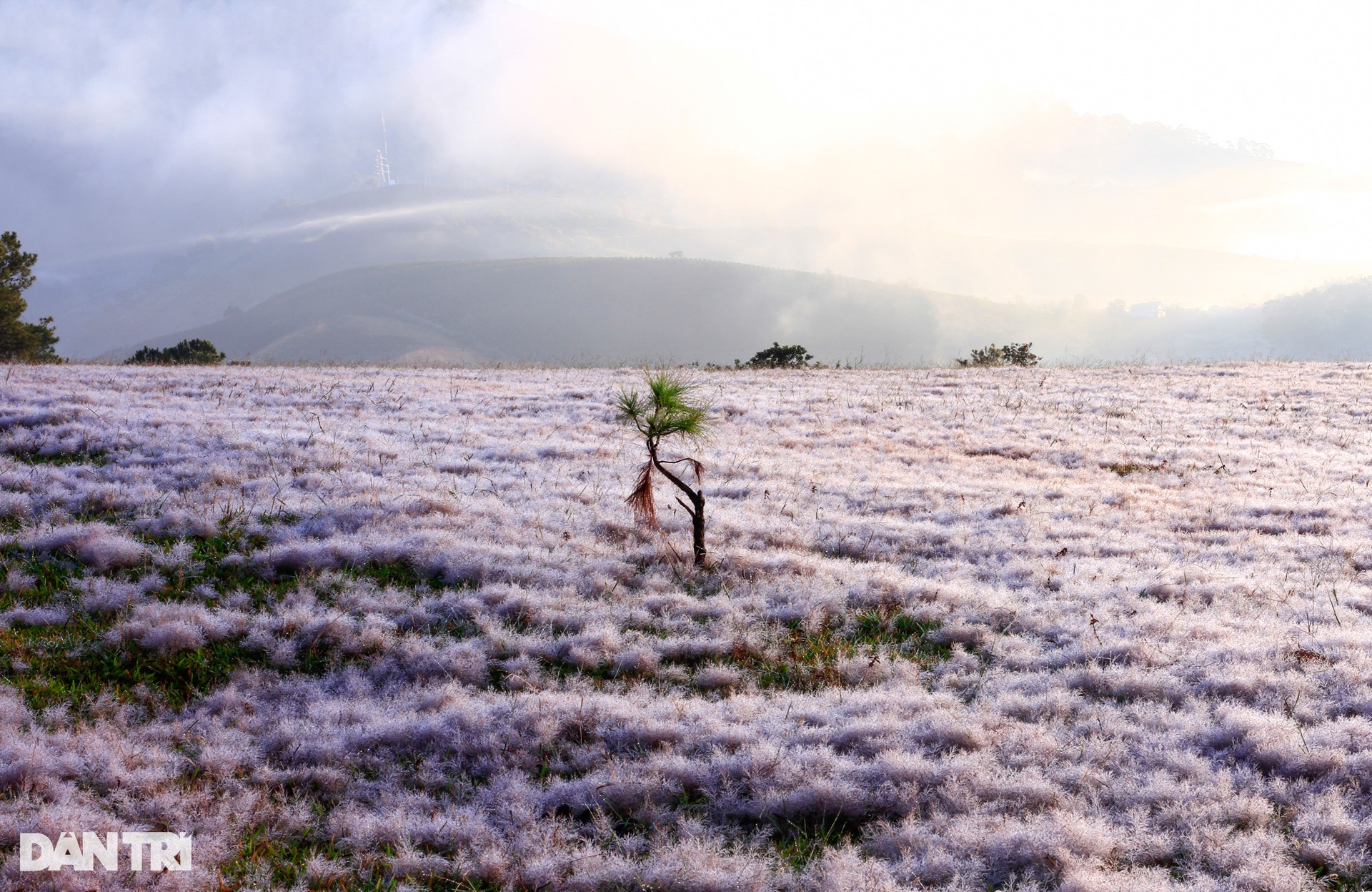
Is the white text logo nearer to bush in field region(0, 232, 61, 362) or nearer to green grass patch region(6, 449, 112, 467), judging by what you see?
green grass patch region(6, 449, 112, 467)

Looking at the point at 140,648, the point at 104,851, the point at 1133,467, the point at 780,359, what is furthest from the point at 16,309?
the point at 1133,467

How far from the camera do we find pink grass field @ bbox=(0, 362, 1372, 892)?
14.5 feet

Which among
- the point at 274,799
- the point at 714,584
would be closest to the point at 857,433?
the point at 714,584

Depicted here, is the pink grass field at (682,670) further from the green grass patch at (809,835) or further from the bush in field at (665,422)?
the bush in field at (665,422)

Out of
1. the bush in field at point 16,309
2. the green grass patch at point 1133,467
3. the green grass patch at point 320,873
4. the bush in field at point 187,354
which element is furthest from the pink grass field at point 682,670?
the bush in field at point 16,309

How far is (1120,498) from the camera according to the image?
1235 centimetres

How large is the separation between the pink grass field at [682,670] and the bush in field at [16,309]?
146 feet

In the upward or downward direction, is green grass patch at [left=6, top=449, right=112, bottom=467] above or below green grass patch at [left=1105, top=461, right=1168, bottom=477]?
above

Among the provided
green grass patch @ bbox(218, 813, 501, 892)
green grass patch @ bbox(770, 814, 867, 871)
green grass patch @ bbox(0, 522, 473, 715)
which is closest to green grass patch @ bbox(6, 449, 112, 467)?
green grass patch @ bbox(0, 522, 473, 715)

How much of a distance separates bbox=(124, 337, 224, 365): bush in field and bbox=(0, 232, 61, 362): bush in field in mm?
19324

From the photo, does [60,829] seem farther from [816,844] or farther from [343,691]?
[816,844]

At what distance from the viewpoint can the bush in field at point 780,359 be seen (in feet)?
112

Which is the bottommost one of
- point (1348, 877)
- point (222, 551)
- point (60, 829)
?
point (1348, 877)

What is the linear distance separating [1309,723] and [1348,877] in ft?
6.08
